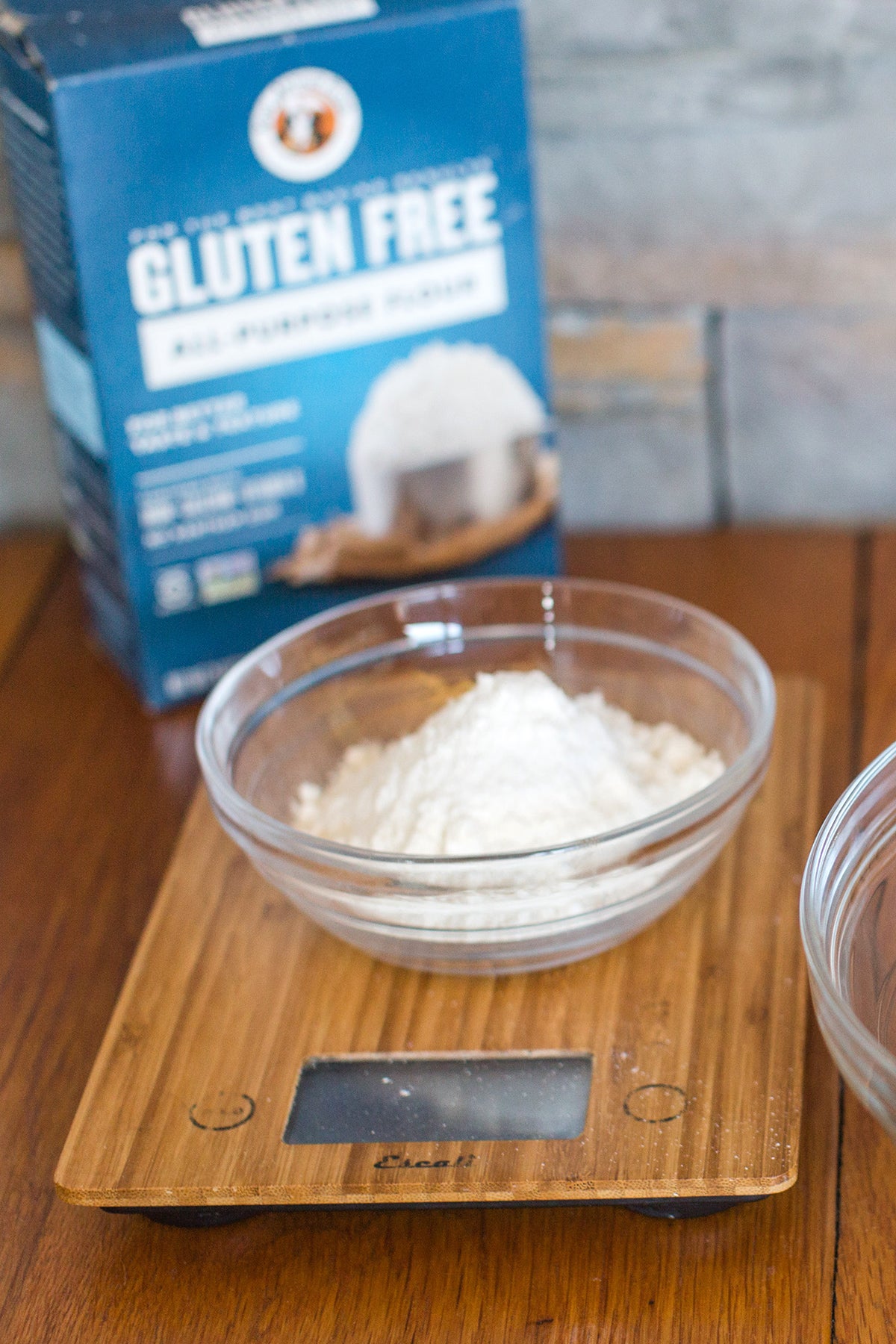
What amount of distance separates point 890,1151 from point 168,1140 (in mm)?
322

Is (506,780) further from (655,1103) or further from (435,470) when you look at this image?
(435,470)

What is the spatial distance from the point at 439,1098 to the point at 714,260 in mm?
716

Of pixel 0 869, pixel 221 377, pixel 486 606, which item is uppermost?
pixel 221 377

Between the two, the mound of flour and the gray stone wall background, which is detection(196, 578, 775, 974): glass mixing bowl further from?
the gray stone wall background

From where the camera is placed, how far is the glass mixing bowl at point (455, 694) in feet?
2.32

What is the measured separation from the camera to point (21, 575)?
1.27m

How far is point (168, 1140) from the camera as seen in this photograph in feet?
2.26

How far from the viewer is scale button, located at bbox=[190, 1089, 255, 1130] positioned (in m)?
0.70

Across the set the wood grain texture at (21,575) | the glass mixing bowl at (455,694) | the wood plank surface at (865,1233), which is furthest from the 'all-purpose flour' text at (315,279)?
the wood plank surface at (865,1233)

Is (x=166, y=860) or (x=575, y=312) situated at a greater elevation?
(x=575, y=312)

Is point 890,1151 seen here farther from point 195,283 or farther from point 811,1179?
point 195,283

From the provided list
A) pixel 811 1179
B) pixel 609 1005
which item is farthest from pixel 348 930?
pixel 811 1179

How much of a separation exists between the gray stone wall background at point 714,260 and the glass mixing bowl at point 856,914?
0.54m

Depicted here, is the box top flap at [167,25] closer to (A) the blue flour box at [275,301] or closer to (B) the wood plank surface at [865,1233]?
(A) the blue flour box at [275,301]
